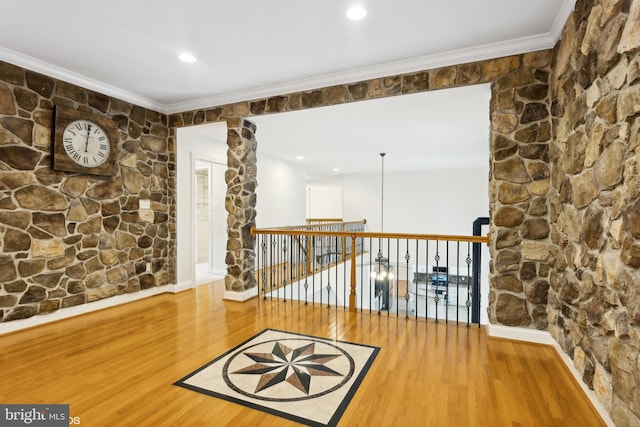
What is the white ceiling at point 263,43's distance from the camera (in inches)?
89.8

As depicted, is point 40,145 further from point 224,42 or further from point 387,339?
point 387,339

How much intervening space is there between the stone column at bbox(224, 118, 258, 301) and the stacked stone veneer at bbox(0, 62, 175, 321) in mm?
1069

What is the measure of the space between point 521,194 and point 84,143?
4.49 m

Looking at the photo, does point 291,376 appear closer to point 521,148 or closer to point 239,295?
point 239,295

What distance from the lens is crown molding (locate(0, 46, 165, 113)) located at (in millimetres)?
2900

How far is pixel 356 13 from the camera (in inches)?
91.4

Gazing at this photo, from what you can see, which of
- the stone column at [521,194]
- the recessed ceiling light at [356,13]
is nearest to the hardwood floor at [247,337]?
the stone column at [521,194]

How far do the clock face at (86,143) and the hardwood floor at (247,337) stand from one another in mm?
1755

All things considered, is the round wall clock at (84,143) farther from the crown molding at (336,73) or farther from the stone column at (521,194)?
the stone column at (521,194)

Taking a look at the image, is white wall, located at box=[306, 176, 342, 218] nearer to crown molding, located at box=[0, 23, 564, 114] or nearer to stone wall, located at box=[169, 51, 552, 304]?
crown molding, located at box=[0, 23, 564, 114]

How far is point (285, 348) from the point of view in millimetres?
2688

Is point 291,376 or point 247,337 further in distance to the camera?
point 247,337

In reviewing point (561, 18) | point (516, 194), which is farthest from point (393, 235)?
point (561, 18)

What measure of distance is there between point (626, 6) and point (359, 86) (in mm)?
2136
